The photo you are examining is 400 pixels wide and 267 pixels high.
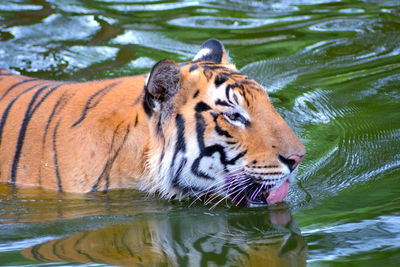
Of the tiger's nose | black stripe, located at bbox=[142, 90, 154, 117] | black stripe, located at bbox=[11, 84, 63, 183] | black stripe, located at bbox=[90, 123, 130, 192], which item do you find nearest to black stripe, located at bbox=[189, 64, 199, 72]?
black stripe, located at bbox=[142, 90, 154, 117]

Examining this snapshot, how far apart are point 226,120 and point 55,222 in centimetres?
95

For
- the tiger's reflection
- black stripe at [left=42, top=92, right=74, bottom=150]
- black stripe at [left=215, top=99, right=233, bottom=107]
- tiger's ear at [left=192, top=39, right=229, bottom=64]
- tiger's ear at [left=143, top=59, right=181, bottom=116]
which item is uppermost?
tiger's ear at [left=192, top=39, right=229, bottom=64]

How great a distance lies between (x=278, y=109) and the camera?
4.60m

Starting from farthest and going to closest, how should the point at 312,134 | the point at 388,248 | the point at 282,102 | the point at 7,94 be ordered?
1. the point at 282,102
2. the point at 312,134
3. the point at 7,94
4. the point at 388,248

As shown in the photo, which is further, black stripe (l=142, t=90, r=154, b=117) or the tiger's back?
the tiger's back

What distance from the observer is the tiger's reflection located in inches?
95.3

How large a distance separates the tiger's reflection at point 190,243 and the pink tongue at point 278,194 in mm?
77

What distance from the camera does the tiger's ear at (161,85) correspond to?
2.94 m

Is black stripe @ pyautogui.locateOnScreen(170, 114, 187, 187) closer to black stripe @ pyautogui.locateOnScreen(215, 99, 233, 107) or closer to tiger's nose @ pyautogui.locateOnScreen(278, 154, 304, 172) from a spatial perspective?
black stripe @ pyautogui.locateOnScreen(215, 99, 233, 107)

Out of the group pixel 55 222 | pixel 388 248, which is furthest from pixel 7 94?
pixel 388 248

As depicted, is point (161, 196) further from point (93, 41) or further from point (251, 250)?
point (93, 41)

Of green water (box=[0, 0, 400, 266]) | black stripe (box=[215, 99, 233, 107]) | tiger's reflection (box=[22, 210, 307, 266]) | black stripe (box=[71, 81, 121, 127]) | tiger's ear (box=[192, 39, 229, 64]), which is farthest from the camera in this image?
tiger's ear (box=[192, 39, 229, 64])

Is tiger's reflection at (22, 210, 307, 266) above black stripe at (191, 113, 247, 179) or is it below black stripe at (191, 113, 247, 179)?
below

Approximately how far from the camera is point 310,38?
6039mm
